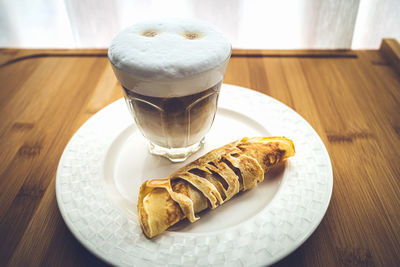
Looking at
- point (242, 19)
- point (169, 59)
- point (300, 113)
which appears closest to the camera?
point (169, 59)

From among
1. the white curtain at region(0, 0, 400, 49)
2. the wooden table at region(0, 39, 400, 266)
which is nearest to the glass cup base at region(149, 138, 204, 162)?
the wooden table at region(0, 39, 400, 266)

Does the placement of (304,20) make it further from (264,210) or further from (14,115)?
(14,115)

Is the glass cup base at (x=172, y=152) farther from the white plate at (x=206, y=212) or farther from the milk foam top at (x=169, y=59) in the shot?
the milk foam top at (x=169, y=59)

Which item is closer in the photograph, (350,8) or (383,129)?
(383,129)

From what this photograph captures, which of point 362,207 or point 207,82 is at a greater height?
point 207,82

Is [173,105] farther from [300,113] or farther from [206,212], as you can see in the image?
[300,113]

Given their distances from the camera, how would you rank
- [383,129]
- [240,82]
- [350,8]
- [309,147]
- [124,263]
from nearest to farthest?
[124,263]
[309,147]
[383,129]
[240,82]
[350,8]

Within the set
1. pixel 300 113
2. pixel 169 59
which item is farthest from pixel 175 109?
pixel 300 113

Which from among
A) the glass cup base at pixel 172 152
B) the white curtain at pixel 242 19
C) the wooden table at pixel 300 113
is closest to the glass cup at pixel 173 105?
the glass cup base at pixel 172 152

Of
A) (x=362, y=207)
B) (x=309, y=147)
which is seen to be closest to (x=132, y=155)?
(x=309, y=147)
